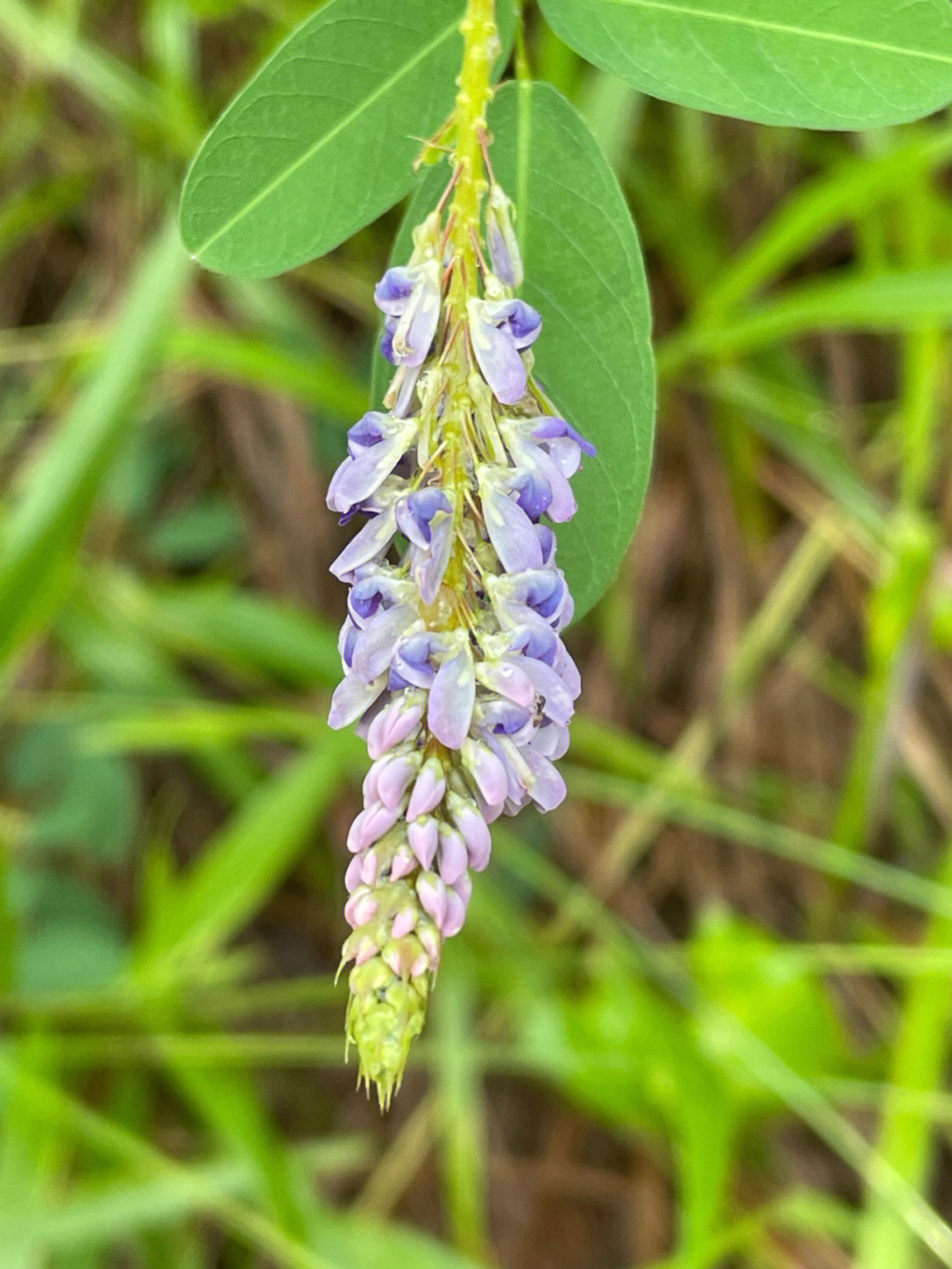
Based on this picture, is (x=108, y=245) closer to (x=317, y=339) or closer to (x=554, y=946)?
(x=317, y=339)

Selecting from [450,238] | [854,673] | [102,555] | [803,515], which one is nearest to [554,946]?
[854,673]

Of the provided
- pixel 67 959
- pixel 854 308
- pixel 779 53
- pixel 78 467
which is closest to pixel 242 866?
pixel 67 959

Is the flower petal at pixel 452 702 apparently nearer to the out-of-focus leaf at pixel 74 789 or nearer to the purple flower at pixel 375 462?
the purple flower at pixel 375 462

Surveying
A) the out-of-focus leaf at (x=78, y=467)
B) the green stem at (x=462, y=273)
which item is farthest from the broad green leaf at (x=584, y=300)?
the out-of-focus leaf at (x=78, y=467)

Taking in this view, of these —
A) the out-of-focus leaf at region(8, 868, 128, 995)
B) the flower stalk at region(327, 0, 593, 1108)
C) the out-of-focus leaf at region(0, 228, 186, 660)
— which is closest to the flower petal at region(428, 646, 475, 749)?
the flower stalk at region(327, 0, 593, 1108)

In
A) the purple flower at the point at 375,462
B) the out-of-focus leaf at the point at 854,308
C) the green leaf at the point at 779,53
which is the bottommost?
the purple flower at the point at 375,462

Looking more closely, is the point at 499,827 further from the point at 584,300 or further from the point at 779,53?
the point at 779,53
